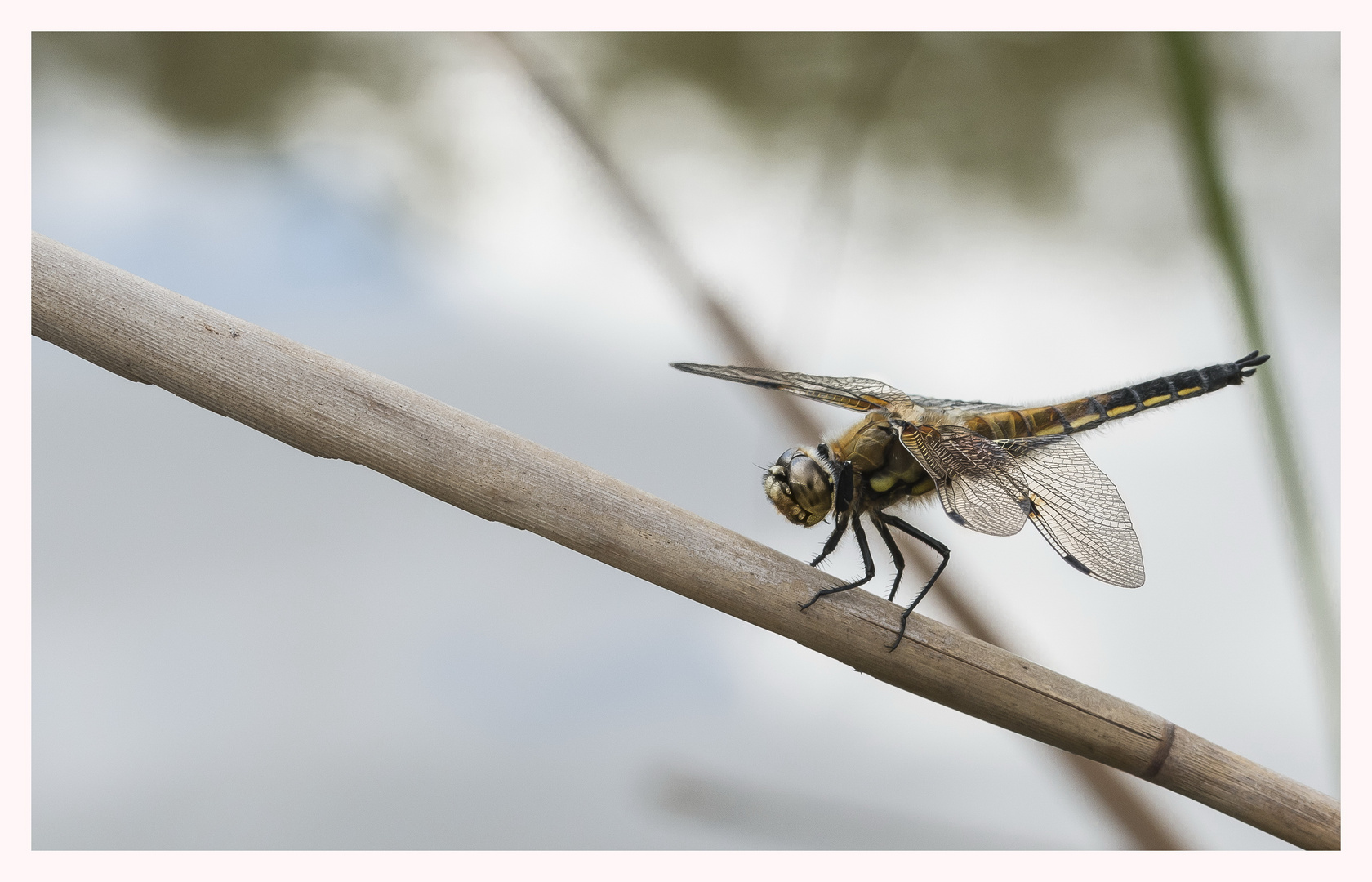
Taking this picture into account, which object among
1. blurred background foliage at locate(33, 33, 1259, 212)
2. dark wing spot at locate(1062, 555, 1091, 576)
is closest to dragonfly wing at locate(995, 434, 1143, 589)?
dark wing spot at locate(1062, 555, 1091, 576)

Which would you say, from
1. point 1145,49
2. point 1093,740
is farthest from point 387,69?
point 1093,740

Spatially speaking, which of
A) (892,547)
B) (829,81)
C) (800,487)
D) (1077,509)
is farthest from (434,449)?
(829,81)

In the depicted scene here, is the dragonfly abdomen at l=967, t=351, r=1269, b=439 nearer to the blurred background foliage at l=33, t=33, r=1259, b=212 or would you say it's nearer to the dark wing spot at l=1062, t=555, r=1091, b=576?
the dark wing spot at l=1062, t=555, r=1091, b=576

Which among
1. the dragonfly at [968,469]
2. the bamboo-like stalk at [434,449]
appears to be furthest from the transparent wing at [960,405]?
the bamboo-like stalk at [434,449]

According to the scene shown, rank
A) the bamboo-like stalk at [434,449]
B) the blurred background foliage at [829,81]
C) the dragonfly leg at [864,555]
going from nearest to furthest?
the bamboo-like stalk at [434,449] → the dragonfly leg at [864,555] → the blurred background foliage at [829,81]

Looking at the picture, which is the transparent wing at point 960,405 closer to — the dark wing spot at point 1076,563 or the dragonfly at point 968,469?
the dragonfly at point 968,469

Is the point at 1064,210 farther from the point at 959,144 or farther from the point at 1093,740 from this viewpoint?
the point at 1093,740

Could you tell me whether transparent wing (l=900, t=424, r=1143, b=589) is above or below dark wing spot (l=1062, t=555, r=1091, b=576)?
above
